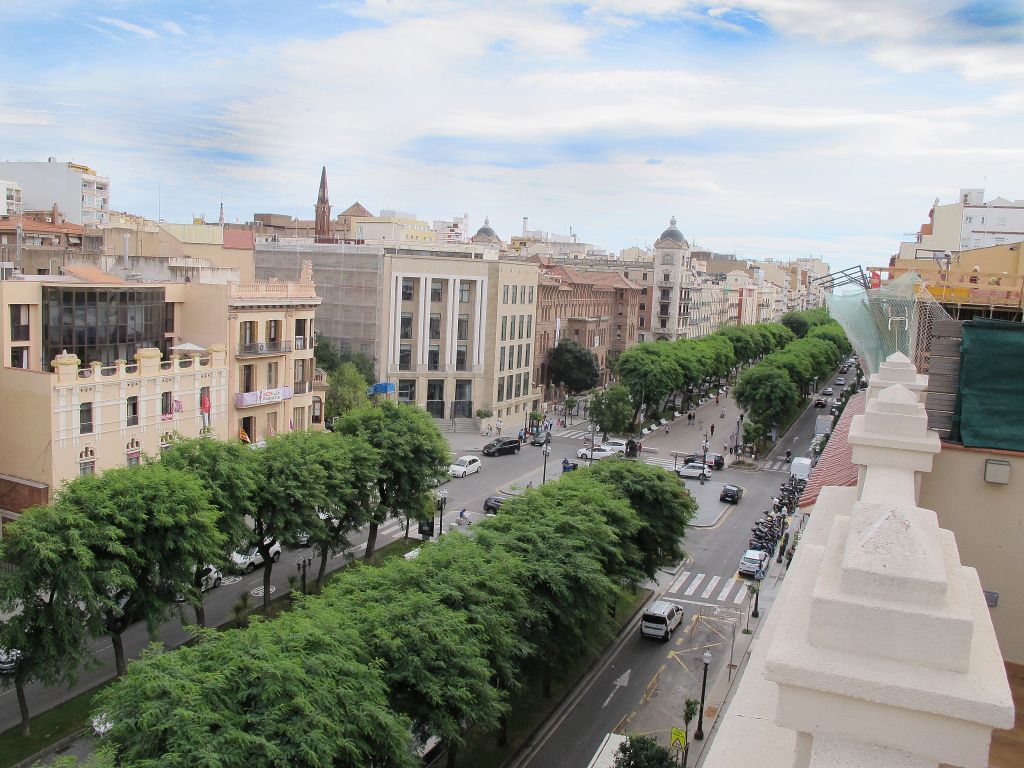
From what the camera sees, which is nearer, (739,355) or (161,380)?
(161,380)

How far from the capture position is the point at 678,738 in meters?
21.4

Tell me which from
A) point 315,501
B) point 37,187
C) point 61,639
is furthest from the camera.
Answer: point 37,187

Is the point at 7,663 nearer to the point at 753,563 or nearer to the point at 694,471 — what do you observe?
the point at 753,563

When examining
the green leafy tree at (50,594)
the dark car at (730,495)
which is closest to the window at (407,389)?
the dark car at (730,495)

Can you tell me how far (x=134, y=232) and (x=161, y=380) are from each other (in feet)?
81.2

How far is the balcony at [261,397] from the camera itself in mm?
44750

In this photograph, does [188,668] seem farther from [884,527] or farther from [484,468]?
[484,468]

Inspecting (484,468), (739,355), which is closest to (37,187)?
(484,468)

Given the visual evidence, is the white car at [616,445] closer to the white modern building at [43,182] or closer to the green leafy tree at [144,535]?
the green leafy tree at [144,535]

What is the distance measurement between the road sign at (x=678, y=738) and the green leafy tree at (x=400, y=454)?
619 inches

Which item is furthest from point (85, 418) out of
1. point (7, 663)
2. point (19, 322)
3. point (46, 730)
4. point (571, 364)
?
point (571, 364)

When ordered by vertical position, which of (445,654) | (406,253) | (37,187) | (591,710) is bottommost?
(591,710)

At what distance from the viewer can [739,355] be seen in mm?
103875

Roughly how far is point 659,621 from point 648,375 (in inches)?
1705
